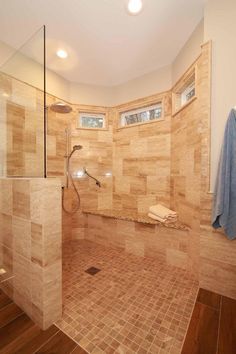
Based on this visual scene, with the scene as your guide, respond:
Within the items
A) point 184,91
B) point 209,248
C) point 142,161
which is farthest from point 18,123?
point 209,248

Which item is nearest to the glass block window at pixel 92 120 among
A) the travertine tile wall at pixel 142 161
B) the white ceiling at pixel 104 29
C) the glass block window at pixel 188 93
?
the travertine tile wall at pixel 142 161

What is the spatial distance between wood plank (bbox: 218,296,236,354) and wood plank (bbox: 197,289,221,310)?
4 centimetres

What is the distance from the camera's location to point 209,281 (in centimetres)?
162

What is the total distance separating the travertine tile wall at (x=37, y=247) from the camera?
117 cm

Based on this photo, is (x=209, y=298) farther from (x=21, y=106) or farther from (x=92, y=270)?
(x=21, y=106)

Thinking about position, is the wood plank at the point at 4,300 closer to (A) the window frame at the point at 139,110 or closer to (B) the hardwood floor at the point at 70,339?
(B) the hardwood floor at the point at 70,339

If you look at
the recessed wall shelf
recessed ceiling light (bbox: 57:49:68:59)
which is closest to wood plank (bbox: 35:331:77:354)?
the recessed wall shelf

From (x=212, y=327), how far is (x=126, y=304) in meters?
0.65

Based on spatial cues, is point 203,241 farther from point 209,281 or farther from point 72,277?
point 72,277

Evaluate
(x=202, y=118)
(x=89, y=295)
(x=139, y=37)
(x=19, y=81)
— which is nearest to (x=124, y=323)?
(x=89, y=295)

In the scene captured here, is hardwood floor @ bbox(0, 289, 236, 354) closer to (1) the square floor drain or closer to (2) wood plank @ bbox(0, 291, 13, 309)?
(2) wood plank @ bbox(0, 291, 13, 309)

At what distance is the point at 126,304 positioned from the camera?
1434mm

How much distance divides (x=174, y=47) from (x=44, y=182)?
231cm

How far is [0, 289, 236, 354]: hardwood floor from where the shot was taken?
41.9 inches
